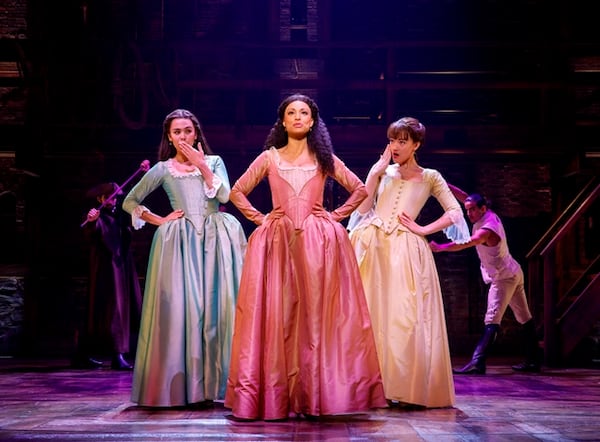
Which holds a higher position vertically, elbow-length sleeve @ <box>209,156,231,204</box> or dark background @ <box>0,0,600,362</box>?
dark background @ <box>0,0,600,362</box>

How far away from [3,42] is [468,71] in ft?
17.8

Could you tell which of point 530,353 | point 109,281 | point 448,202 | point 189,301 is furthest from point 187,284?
point 530,353

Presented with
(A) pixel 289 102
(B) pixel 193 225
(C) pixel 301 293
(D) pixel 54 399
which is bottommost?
(D) pixel 54 399

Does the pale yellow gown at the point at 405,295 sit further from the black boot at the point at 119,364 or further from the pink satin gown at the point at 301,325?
the black boot at the point at 119,364

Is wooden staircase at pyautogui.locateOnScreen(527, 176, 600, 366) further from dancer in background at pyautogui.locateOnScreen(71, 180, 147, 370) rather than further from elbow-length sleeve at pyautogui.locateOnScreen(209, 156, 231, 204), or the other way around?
elbow-length sleeve at pyautogui.locateOnScreen(209, 156, 231, 204)

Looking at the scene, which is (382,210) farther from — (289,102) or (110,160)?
(110,160)

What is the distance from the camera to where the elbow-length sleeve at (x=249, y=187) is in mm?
4148

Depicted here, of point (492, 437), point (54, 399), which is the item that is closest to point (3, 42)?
point (54, 399)

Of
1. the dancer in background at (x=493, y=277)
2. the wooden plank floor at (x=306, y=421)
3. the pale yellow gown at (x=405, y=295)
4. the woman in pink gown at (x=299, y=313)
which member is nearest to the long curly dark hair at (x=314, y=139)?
the woman in pink gown at (x=299, y=313)

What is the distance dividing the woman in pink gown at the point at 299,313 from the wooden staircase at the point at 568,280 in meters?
4.18

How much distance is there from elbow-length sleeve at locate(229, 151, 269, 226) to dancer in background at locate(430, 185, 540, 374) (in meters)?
2.84

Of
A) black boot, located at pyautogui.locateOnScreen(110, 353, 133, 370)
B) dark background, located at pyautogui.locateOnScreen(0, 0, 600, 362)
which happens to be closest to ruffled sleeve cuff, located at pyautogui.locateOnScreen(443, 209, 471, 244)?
black boot, located at pyautogui.locateOnScreen(110, 353, 133, 370)

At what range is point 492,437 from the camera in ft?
11.4

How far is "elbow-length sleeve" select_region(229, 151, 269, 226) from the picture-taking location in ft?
13.6
